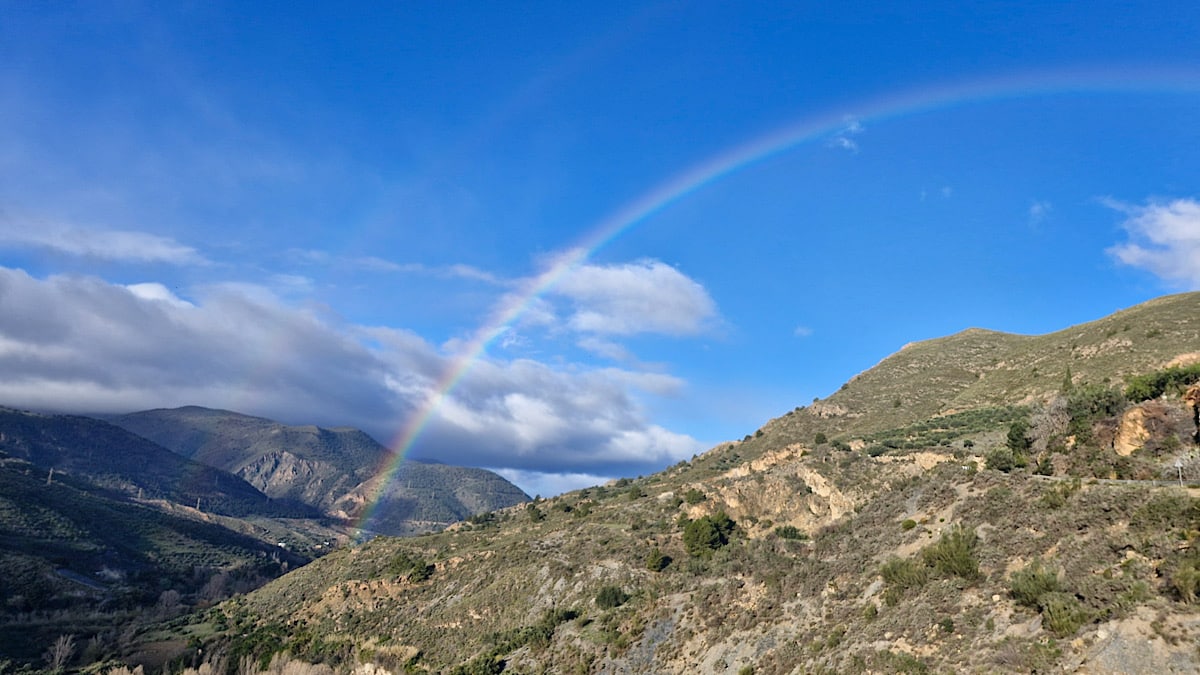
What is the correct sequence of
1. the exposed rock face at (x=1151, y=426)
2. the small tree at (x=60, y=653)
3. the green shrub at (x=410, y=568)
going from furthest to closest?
the green shrub at (x=410, y=568) < the small tree at (x=60, y=653) < the exposed rock face at (x=1151, y=426)

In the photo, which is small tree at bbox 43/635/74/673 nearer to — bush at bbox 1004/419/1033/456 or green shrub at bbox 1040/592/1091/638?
green shrub at bbox 1040/592/1091/638

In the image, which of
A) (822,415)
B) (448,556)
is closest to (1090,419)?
(822,415)

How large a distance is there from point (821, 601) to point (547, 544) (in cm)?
3631

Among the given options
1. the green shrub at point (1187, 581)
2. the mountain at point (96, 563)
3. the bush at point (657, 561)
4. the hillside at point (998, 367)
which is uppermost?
the hillside at point (998, 367)

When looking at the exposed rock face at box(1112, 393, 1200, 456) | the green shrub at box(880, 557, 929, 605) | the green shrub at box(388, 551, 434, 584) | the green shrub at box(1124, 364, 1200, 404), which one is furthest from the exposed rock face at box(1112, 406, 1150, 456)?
the green shrub at box(388, 551, 434, 584)

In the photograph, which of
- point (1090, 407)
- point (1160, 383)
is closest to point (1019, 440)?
point (1090, 407)

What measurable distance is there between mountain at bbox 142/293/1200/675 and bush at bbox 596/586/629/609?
18 centimetres

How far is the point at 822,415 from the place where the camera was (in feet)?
287

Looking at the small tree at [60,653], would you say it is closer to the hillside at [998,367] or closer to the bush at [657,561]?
the bush at [657,561]

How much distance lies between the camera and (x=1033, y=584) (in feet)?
68.0

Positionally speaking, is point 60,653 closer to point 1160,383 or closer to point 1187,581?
point 1187,581

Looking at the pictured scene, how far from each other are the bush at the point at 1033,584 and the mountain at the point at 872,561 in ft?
0.26

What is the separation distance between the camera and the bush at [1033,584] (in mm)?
20453

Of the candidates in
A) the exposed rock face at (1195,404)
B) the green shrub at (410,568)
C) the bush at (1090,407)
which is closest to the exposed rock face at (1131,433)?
the exposed rock face at (1195,404)
